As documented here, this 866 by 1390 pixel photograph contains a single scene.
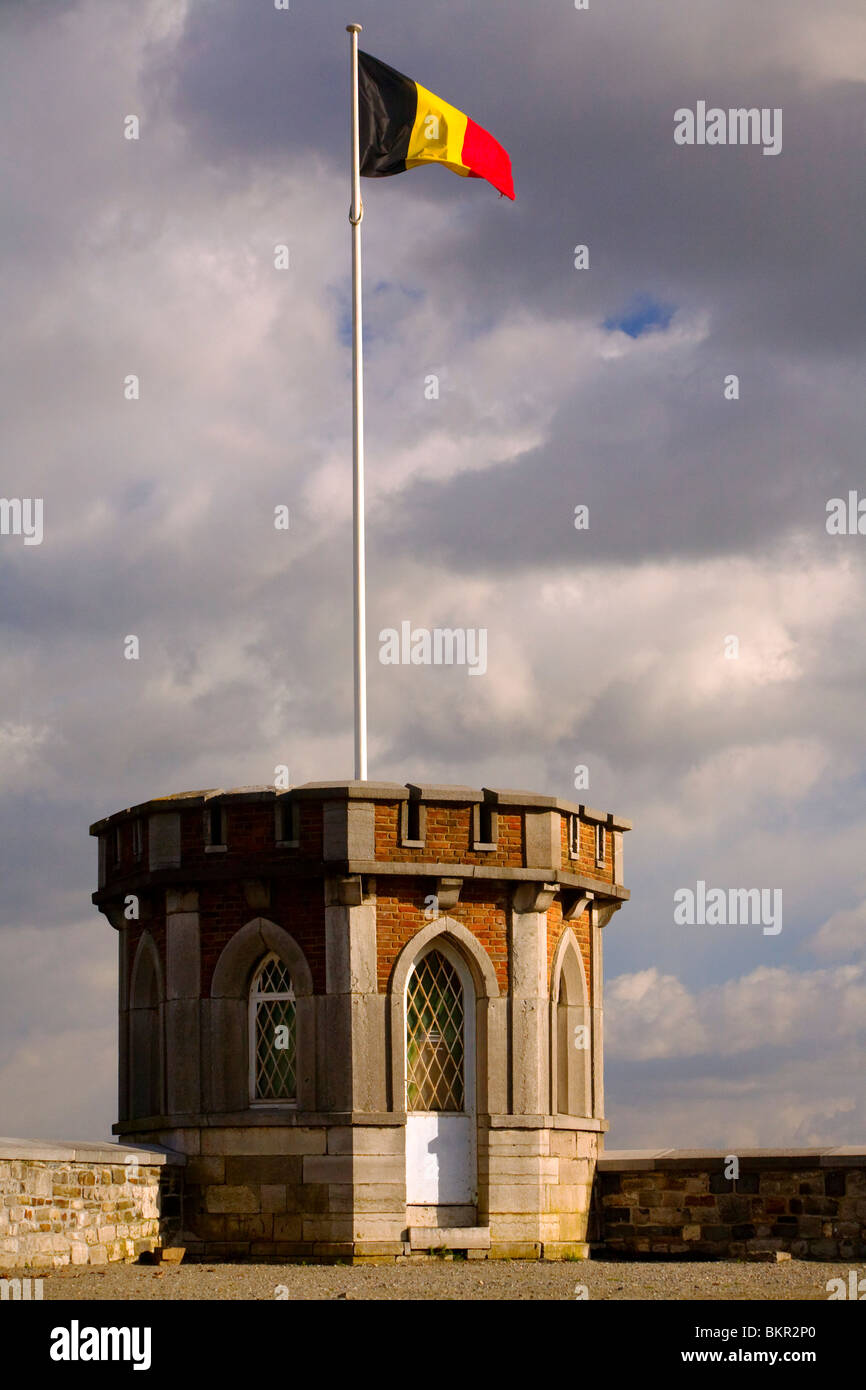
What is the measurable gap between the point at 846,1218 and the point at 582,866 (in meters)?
4.76

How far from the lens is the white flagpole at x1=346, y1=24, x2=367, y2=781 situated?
72.4ft

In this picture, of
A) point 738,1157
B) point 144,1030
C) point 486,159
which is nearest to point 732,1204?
point 738,1157

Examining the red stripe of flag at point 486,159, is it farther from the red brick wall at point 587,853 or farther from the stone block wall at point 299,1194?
the stone block wall at point 299,1194

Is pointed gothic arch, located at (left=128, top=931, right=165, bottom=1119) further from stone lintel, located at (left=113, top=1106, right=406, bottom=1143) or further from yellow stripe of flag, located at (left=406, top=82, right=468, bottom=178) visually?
yellow stripe of flag, located at (left=406, top=82, right=468, bottom=178)

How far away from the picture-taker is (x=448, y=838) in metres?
20.7

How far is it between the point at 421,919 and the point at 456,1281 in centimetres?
450

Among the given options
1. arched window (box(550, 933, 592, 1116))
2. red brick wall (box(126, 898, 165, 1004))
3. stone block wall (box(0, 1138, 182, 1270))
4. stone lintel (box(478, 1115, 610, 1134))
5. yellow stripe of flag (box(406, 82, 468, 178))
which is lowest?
stone block wall (box(0, 1138, 182, 1270))

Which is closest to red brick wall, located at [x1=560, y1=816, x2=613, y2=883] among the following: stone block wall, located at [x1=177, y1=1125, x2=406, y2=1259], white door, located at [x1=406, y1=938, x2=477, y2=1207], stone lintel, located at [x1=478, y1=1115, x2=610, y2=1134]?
white door, located at [x1=406, y1=938, x2=477, y2=1207]

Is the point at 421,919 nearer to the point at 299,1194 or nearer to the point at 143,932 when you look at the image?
the point at 299,1194

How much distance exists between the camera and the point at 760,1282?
17062 millimetres

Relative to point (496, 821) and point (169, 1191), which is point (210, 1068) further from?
point (496, 821)

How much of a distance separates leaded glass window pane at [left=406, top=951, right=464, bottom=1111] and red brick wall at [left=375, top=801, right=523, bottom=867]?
3.86 feet

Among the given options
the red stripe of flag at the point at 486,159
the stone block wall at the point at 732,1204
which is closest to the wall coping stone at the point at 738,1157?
the stone block wall at the point at 732,1204

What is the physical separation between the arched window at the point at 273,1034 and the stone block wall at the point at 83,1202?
1209mm
